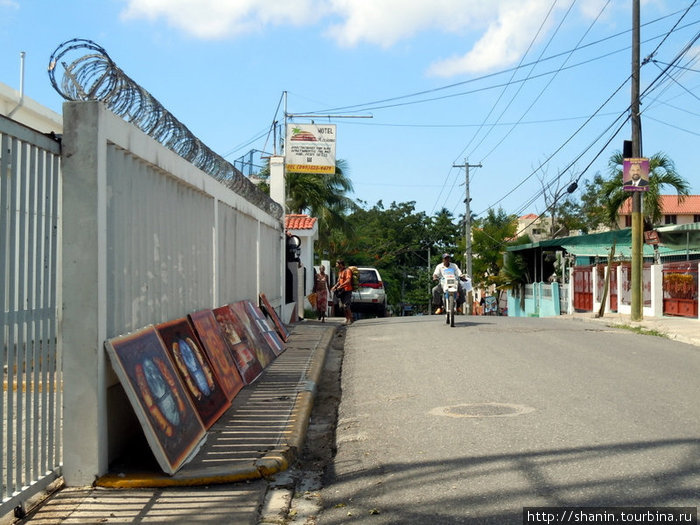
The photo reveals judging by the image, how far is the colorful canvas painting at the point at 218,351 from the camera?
8.05 metres

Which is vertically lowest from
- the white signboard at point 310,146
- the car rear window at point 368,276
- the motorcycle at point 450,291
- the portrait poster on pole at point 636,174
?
the motorcycle at point 450,291

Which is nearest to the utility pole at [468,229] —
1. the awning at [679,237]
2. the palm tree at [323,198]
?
the palm tree at [323,198]

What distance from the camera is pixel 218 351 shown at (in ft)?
28.0

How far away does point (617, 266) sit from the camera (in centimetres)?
2766

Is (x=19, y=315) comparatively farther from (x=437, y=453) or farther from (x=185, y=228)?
(x=185, y=228)

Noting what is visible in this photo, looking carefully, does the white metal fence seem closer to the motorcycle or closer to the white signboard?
the motorcycle

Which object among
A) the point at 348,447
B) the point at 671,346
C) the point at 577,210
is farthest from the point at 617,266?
the point at 577,210

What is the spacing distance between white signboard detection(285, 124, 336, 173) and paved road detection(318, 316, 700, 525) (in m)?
13.9

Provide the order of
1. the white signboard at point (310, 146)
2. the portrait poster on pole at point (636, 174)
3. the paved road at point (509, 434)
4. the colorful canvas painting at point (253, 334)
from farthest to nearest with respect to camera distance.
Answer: the white signboard at point (310, 146)
the portrait poster on pole at point (636, 174)
the colorful canvas painting at point (253, 334)
the paved road at point (509, 434)

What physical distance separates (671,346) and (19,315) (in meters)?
12.1

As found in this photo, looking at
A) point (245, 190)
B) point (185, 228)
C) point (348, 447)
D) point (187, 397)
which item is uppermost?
point (245, 190)

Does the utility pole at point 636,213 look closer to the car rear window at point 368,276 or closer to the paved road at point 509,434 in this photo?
the paved road at point 509,434

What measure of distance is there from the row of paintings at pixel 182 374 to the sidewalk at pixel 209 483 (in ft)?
0.50

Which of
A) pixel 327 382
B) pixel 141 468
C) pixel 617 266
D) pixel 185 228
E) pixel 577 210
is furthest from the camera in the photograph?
pixel 577 210
